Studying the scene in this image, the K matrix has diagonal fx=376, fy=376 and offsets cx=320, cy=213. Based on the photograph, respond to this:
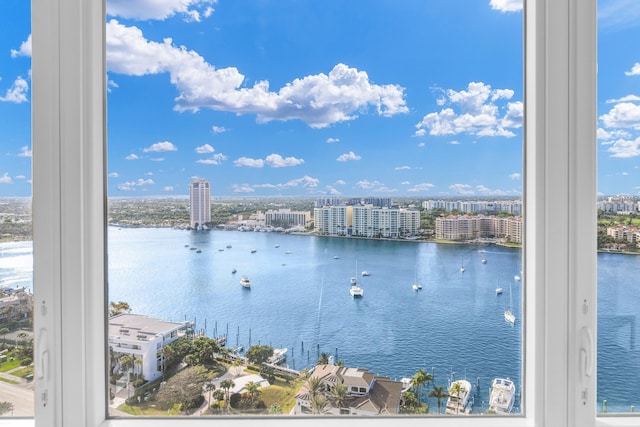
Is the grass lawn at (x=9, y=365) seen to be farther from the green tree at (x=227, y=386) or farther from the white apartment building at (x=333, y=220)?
the white apartment building at (x=333, y=220)

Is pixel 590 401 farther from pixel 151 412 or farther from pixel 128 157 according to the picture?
pixel 128 157

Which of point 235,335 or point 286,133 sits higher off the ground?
point 286,133

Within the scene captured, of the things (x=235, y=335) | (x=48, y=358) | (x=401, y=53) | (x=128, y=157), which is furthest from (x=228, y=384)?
(x=401, y=53)

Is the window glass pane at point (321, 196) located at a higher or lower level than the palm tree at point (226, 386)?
higher

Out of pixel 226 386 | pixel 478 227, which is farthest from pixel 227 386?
pixel 478 227

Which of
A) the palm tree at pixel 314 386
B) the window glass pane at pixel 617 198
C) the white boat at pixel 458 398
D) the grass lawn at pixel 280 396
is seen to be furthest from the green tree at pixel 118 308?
the window glass pane at pixel 617 198

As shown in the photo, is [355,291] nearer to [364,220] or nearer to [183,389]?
[364,220]

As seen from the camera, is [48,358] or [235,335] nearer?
[48,358]
